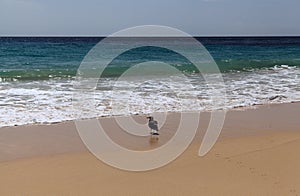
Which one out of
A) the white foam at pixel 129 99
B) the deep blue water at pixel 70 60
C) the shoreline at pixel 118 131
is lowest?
the shoreline at pixel 118 131

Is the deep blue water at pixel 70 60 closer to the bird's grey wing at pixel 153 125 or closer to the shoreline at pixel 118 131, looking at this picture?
the shoreline at pixel 118 131

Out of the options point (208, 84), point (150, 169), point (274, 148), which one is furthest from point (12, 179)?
point (208, 84)

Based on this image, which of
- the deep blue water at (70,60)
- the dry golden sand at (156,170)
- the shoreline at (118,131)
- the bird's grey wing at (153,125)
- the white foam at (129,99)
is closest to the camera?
the dry golden sand at (156,170)

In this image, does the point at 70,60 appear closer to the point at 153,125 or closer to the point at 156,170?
the point at 153,125

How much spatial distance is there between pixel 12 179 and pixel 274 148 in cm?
328

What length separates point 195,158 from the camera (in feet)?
17.8

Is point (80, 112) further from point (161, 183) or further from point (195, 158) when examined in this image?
point (161, 183)

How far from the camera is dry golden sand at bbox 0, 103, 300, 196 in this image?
14.3 feet

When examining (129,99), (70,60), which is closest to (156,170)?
(129,99)

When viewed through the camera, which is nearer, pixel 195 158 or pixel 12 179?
pixel 12 179

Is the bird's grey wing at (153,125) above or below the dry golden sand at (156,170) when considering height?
above

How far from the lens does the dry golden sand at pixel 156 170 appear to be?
4.36m

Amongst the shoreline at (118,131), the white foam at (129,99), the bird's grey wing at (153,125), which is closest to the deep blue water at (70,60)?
the white foam at (129,99)

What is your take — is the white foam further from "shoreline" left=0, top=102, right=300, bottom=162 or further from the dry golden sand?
the dry golden sand
